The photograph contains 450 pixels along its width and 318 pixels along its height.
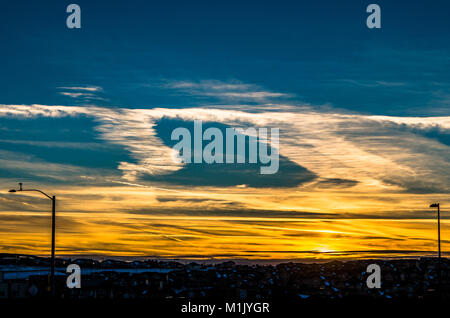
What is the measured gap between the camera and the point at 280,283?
5723 inches
